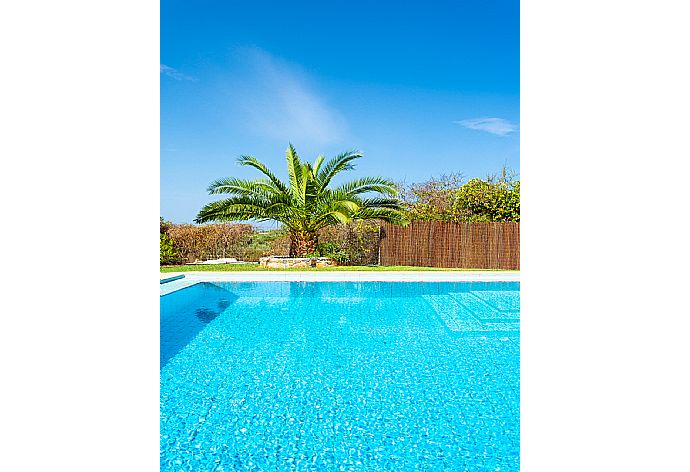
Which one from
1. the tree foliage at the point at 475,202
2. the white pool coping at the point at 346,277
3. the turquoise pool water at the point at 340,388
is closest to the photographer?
the turquoise pool water at the point at 340,388

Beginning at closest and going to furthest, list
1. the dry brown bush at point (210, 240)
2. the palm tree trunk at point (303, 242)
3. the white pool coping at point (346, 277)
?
the white pool coping at point (346, 277), the palm tree trunk at point (303, 242), the dry brown bush at point (210, 240)

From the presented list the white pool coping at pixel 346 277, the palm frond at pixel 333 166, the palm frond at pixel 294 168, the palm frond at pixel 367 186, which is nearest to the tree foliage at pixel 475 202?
the palm frond at pixel 367 186

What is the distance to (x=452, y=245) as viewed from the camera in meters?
15.4

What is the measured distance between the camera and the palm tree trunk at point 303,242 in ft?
47.5

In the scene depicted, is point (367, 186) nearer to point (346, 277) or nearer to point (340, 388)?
point (346, 277)

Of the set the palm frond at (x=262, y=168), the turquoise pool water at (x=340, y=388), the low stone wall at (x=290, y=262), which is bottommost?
the turquoise pool water at (x=340, y=388)

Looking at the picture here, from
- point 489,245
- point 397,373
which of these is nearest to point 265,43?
point 489,245

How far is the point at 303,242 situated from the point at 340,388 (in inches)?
406

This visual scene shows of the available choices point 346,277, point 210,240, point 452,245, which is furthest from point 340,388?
point 210,240

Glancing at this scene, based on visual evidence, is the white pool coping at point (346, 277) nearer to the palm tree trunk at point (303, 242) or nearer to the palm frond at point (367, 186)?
the palm tree trunk at point (303, 242)

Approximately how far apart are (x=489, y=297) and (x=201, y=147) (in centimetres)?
1446

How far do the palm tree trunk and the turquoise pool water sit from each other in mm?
5932
